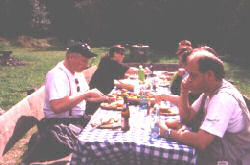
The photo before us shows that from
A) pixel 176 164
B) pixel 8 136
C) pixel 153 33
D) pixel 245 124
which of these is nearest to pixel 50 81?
pixel 8 136

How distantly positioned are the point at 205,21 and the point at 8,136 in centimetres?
1992

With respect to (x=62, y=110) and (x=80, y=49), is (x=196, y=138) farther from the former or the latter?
(x=80, y=49)

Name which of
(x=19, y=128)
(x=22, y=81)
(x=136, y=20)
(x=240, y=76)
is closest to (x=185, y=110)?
(x=19, y=128)

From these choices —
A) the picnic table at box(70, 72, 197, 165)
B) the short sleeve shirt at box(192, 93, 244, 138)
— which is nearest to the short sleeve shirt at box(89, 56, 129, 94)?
the picnic table at box(70, 72, 197, 165)

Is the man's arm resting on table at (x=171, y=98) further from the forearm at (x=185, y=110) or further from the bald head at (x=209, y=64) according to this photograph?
the bald head at (x=209, y=64)

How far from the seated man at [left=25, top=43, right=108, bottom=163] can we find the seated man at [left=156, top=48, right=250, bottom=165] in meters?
1.27

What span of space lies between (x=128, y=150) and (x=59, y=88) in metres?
1.38

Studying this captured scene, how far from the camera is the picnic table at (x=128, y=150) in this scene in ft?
8.45

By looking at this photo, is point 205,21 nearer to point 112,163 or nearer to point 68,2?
point 68,2

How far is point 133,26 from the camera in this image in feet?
81.3

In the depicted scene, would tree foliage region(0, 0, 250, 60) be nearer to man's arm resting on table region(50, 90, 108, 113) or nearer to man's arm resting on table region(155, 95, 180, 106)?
man's arm resting on table region(155, 95, 180, 106)

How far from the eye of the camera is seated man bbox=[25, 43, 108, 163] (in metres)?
3.19

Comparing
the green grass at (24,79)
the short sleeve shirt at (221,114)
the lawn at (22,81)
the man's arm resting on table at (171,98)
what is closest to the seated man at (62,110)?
the man's arm resting on table at (171,98)

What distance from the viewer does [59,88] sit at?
364 centimetres
